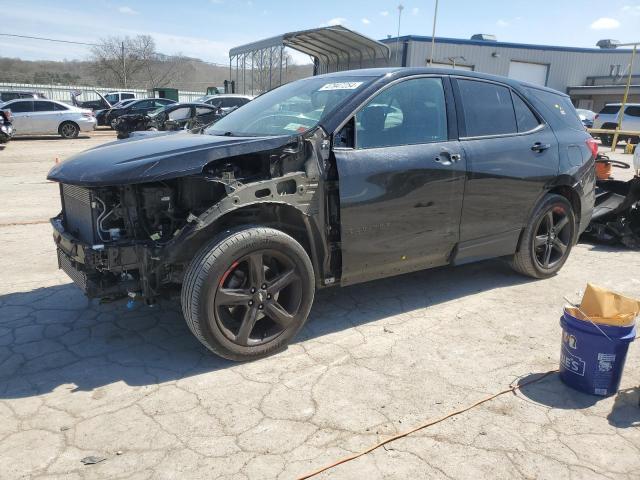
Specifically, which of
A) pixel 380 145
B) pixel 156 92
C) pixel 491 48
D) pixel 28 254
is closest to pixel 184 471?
pixel 380 145

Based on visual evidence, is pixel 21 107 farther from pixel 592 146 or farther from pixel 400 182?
pixel 592 146

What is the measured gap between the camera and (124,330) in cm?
378

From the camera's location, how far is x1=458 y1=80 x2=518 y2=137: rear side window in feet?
13.6

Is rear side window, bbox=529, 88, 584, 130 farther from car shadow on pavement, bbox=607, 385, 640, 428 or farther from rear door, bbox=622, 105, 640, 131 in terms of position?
rear door, bbox=622, 105, 640, 131

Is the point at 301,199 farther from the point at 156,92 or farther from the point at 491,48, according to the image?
the point at 156,92

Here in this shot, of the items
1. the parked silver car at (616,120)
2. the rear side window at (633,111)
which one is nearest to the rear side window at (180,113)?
the parked silver car at (616,120)

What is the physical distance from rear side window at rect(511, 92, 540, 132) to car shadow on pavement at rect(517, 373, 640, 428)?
2.34m

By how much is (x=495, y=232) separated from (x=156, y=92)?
38.8 metres

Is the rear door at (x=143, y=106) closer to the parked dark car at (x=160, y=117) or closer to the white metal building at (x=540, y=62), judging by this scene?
the parked dark car at (x=160, y=117)

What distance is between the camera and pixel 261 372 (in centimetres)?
321

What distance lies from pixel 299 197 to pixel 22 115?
19.8 meters

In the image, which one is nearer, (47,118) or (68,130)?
(47,118)

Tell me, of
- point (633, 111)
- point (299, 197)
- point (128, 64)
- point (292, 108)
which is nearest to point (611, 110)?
point (633, 111)

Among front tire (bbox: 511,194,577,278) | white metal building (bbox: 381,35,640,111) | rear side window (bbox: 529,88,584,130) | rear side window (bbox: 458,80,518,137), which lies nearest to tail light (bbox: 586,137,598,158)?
rear side window (bbox: 529,88,584,130)
